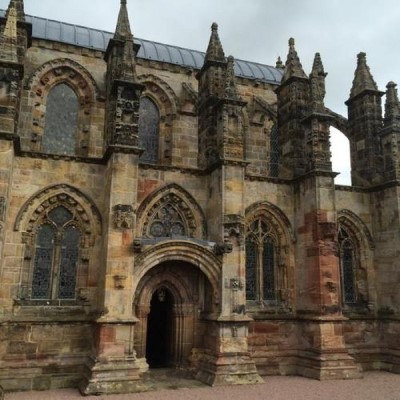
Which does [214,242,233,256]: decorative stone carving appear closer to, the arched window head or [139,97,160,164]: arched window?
[139,97,160,164]: arched window

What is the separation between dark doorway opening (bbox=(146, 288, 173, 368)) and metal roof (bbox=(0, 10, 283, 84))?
34.0ft

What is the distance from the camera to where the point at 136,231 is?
46.4 ft

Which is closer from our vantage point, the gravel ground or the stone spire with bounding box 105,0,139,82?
the gravel ground

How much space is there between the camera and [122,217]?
12.8 meters

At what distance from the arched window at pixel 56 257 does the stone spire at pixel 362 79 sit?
11.9 m

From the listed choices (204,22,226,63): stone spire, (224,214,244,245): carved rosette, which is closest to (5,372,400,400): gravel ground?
(224,214,244,245): carved rosette

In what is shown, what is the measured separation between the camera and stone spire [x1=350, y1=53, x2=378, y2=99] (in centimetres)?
1830

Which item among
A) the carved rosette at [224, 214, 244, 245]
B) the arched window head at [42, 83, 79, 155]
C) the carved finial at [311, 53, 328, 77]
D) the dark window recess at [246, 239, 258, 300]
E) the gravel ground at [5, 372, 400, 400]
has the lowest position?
the gravel ground at [5, 372, 400, 400]

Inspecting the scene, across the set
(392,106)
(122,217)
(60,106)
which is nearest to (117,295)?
(122,217)

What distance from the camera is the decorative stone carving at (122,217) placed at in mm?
12773

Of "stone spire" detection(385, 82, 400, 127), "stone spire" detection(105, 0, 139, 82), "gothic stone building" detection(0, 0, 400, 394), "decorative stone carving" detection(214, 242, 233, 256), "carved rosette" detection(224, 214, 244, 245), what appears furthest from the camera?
"stone spire" detection(385, 82, 400, 127)

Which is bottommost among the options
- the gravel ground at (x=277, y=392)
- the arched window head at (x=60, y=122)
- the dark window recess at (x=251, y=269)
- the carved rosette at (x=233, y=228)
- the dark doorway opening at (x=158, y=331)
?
the gravel ground at (x=277, y=392)

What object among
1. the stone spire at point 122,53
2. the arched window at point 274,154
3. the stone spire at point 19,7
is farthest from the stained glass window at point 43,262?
the arched window at point 274,154

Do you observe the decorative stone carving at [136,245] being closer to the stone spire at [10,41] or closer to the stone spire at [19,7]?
the stone spire at [10,41]
